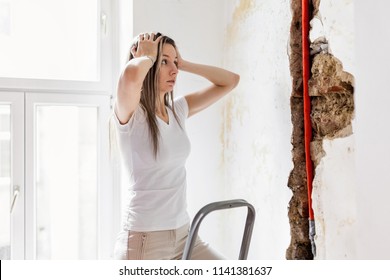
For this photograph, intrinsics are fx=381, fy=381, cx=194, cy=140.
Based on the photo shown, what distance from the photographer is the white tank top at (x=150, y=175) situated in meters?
1.07

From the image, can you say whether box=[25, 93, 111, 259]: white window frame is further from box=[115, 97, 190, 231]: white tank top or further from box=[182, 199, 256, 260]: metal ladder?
box=[182, 199, 256, 260]: metal ladder

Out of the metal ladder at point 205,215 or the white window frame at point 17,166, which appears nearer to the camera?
the metal ladder at point 205,215

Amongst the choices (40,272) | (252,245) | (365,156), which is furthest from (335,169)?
(40,272)

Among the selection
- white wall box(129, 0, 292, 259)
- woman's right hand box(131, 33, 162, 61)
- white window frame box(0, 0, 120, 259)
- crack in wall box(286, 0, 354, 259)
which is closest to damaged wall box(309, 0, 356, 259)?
crack in wall box(286, 0, 354, 259)

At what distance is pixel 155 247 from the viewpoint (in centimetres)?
106

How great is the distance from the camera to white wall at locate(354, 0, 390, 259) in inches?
24.3

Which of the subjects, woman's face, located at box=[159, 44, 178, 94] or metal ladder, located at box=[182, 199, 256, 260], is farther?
woman's face, located at box=[159, 44, 178, 94]

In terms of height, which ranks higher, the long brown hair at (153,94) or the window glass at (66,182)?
the long brown hair at (153,94)

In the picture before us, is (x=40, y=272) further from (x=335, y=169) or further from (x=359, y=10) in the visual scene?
(x=359, y=10)

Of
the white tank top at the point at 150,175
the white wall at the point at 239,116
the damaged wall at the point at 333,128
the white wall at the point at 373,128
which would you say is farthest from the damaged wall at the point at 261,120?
the white wall at the point at 373,128

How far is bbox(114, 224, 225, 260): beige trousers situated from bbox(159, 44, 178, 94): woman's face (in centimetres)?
42

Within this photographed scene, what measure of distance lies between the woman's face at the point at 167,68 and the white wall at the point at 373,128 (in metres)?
0.60

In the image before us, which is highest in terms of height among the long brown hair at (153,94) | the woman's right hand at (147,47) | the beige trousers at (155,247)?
the woman's right hand at (147,47)

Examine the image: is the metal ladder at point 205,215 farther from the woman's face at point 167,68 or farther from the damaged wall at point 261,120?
the woman's face at point 167,68
